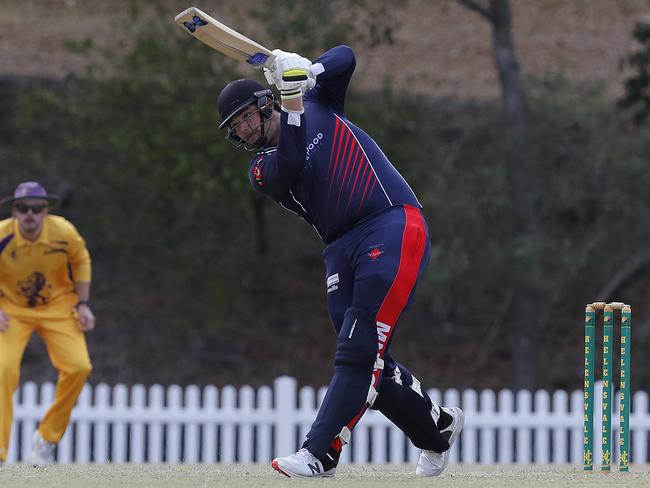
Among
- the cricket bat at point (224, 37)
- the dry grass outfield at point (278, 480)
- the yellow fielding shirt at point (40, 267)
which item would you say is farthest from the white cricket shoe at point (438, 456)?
the yellow fielding shirt at point (40, 267)

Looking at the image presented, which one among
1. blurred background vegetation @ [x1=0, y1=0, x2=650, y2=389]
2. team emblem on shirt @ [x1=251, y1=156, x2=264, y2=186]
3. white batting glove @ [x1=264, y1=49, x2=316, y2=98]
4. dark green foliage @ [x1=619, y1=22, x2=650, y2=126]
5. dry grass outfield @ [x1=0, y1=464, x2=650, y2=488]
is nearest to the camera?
dry grass outfield @ [x1=0, y1=464, x2=650, y2=488]

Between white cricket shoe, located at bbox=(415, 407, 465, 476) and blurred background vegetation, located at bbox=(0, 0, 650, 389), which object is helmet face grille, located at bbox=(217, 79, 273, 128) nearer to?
white cricket shoe, located at bbox=(415, 407, 465, 476)

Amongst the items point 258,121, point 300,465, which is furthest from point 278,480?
point 258,121

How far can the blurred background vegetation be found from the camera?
14234mm

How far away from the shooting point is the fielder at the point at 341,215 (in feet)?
17.0

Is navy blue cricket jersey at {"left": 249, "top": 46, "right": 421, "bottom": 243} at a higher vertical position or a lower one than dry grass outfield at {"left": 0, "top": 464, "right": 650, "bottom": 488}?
higher

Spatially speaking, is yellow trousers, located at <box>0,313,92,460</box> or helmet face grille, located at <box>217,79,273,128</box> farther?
yellow trousers, located at <box>0,313,92,460</box>

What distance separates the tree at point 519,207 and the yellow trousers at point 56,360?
7.04 m

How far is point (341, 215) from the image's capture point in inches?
211

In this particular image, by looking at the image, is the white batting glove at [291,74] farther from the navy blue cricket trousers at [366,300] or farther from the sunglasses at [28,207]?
the sunglasses at [28,207]

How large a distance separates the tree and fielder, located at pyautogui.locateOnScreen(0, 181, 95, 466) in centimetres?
692

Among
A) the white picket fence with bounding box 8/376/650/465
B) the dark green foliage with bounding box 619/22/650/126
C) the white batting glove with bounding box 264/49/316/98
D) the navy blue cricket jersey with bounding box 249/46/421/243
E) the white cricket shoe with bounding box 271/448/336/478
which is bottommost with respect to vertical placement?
the white picket fence with bounding box 8/376/650/465

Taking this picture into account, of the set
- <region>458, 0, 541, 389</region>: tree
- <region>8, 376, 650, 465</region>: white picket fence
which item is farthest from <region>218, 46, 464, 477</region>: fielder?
<region>458, 0, 541, 389</region>: tree

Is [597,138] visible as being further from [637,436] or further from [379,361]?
[379,361]
